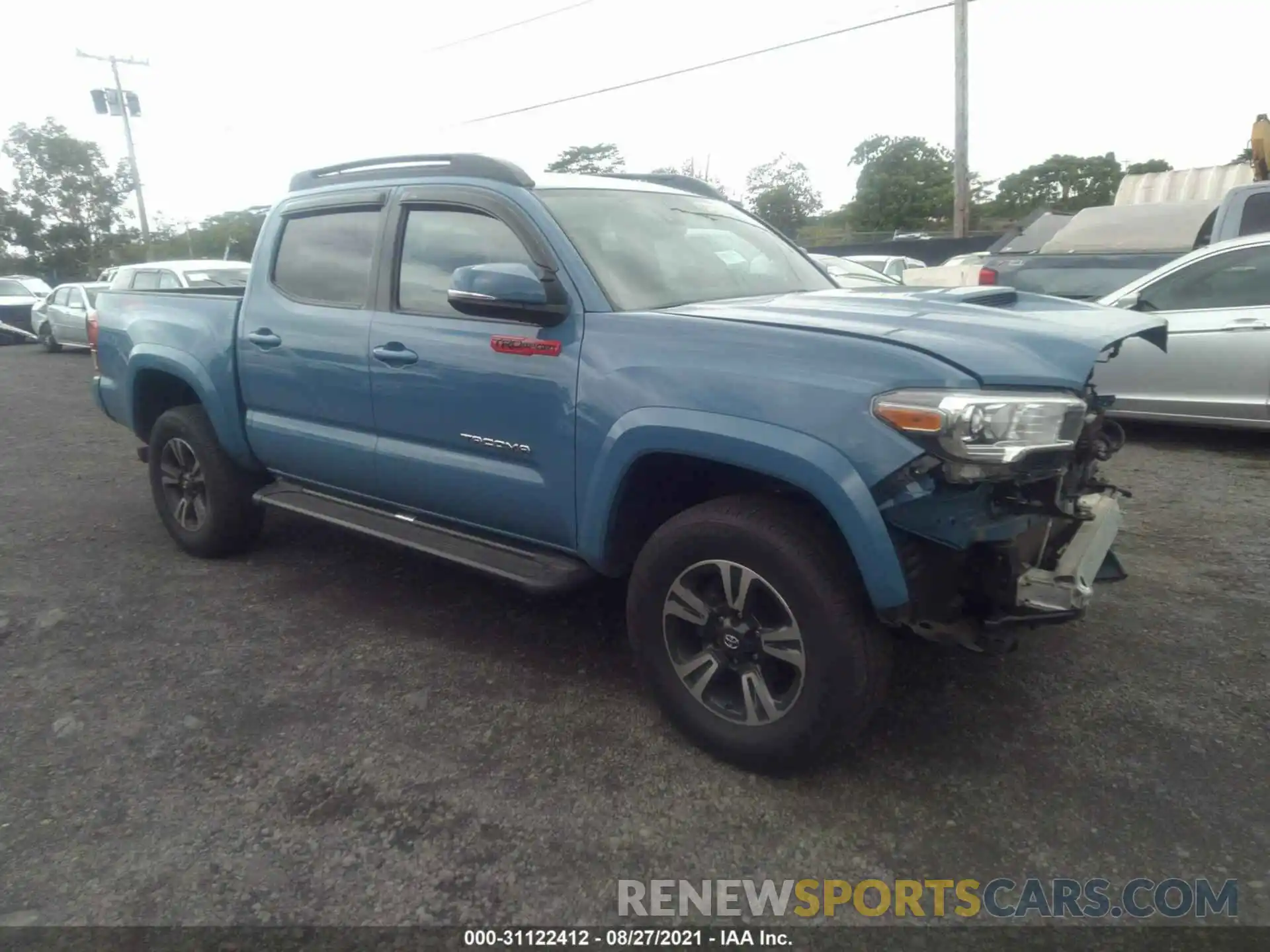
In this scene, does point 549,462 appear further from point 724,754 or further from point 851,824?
point 851,824

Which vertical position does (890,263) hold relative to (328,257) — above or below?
below

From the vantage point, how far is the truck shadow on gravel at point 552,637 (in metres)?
3.27

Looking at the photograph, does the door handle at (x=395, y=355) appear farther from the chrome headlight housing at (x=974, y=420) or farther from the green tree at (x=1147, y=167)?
the green tree at (x=1147, y=167)

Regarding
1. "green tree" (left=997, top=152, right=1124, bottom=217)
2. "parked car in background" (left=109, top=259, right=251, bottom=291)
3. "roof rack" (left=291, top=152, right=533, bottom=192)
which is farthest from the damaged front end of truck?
"green tree" (left=997, top=152, right=1124, bottom=217)

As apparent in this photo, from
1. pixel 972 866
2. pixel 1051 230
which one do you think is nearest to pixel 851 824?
pixel 972 866

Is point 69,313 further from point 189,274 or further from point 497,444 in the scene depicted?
point 497,444

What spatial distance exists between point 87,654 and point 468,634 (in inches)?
60.9

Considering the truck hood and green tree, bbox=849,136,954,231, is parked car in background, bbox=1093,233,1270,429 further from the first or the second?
green tree, bbox=849,136,954,231

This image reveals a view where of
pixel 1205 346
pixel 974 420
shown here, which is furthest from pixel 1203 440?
pixel 974 420

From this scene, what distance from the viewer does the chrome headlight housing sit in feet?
8.13

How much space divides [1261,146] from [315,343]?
36.2 ft

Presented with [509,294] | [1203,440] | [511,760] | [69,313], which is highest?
[509,294]

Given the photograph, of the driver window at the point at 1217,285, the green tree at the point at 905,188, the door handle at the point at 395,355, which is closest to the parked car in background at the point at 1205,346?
the driver window at the point at 1217,285

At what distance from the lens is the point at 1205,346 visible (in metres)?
6.71
